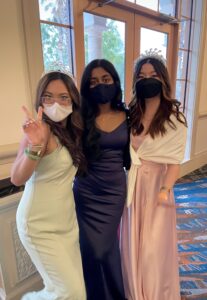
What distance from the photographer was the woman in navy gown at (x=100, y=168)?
1.20 metres

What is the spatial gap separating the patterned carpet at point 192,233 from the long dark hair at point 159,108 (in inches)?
46.4

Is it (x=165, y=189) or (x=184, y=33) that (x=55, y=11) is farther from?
(x=184, y=33)

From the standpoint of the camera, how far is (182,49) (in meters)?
3.33

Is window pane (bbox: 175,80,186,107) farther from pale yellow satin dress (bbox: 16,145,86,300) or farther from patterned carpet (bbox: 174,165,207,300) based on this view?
pale yellow satin dress (bbox: 16,145,86,300)

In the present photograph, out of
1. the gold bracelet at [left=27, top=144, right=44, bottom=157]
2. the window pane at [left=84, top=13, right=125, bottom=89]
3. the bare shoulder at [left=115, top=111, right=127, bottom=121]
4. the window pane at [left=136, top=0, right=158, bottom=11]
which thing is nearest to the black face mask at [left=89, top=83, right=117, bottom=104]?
the bare shoulder at [left=115, top=111, right=127, bottom=121]

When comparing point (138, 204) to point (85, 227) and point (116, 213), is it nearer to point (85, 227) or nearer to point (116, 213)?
point (116, 213)

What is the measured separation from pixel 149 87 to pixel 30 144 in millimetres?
661

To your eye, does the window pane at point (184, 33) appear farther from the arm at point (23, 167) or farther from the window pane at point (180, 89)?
the arm at point (23, 167)

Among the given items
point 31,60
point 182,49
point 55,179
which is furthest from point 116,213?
point 182,49

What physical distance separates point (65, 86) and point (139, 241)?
36.3 inches

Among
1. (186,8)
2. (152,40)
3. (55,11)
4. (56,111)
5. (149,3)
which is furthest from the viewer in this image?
(186,8)

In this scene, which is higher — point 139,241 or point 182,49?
point 182,49

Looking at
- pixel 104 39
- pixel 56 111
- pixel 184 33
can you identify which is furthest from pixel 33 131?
pixel 184 33

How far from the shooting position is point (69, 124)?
1108mm
